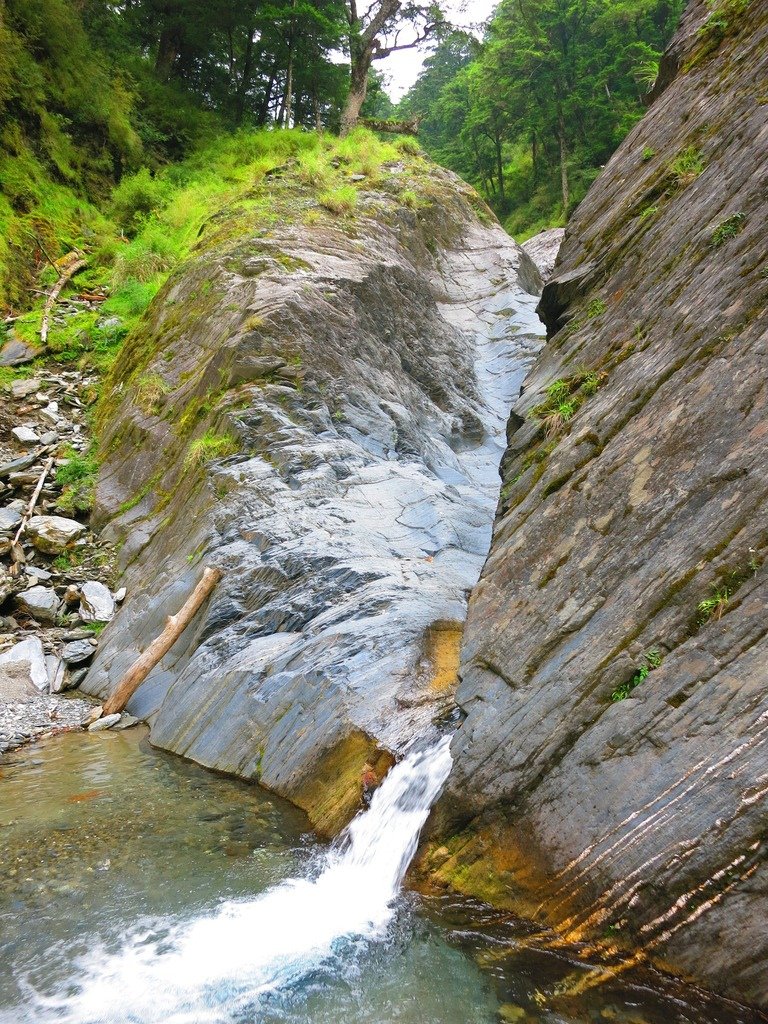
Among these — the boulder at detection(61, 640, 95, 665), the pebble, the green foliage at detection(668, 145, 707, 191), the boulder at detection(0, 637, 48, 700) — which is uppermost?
the green foliage at detection(668, 145, 707, 191)

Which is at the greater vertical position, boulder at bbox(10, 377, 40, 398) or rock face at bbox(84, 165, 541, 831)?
rock face at bbox(84, 165, 541, 831)

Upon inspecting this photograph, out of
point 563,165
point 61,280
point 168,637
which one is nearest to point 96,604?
point 168,637

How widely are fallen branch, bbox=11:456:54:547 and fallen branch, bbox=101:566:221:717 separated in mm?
3772

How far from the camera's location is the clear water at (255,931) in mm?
3448

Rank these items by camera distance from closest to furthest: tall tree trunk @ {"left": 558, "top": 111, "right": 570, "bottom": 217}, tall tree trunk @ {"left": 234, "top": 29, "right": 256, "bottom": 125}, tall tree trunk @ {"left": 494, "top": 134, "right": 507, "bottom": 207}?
tall tree trunk @ {"left": 234, "top": 29, "right": 256, "bottom": 125} < tall tree trunk @ {"left": 558, "top": 111, "right": 570, "bottom": 217} < tall tree trunk @ {"left": 494, "top": 134, "right": 507, "bottom": 207}

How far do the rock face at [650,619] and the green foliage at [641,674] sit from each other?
0.04 ft

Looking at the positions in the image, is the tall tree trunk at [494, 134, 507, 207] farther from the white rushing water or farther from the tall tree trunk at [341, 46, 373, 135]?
the white rushing water

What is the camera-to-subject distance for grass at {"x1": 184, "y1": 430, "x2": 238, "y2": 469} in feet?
32.4

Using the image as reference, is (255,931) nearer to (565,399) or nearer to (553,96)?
(565,399)

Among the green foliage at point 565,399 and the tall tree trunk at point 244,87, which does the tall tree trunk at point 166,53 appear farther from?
the green foliage at point 565,399

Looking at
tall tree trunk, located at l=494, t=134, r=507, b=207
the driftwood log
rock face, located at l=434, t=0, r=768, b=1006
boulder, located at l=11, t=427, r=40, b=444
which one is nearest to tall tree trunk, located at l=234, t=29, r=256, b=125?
the driftwood log

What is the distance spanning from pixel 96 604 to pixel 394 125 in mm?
21272

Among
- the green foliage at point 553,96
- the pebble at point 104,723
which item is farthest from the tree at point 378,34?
the pebble at point 104,723

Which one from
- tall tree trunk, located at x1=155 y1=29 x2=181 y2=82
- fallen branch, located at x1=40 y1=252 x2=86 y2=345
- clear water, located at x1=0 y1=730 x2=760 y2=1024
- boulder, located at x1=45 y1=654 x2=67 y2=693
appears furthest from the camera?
tall tree trunk, located at x1=155 y1=29 x2=181 y2=82
